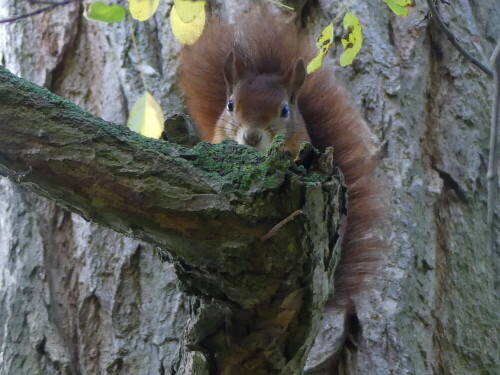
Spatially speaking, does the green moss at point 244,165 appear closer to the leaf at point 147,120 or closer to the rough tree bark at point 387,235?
the leaf at point 147,120

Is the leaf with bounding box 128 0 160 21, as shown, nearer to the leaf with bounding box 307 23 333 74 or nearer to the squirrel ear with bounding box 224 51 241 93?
the leaf with bounding box 307 23 333 74

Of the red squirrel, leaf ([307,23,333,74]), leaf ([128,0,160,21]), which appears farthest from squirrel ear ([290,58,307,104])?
leaf ([128,0,160,21])

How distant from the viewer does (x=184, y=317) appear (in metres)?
2.10

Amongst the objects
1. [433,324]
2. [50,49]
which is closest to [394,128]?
[433,324]

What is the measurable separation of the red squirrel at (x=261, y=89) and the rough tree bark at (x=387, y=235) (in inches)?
4.9

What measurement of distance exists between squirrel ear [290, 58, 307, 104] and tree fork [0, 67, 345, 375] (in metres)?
0.88

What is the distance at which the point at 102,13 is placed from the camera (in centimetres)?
125

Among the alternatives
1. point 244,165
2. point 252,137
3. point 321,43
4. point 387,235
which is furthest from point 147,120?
point 387,235

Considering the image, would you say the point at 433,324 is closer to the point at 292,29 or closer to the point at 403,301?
the point at 403,301

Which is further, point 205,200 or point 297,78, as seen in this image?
point 297,78

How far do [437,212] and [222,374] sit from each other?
1035mm

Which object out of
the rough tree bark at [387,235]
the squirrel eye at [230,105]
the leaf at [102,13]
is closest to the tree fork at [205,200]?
the leaf at [102,13]

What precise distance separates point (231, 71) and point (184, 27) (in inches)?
33.1

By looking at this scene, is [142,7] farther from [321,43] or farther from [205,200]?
[321,43]
